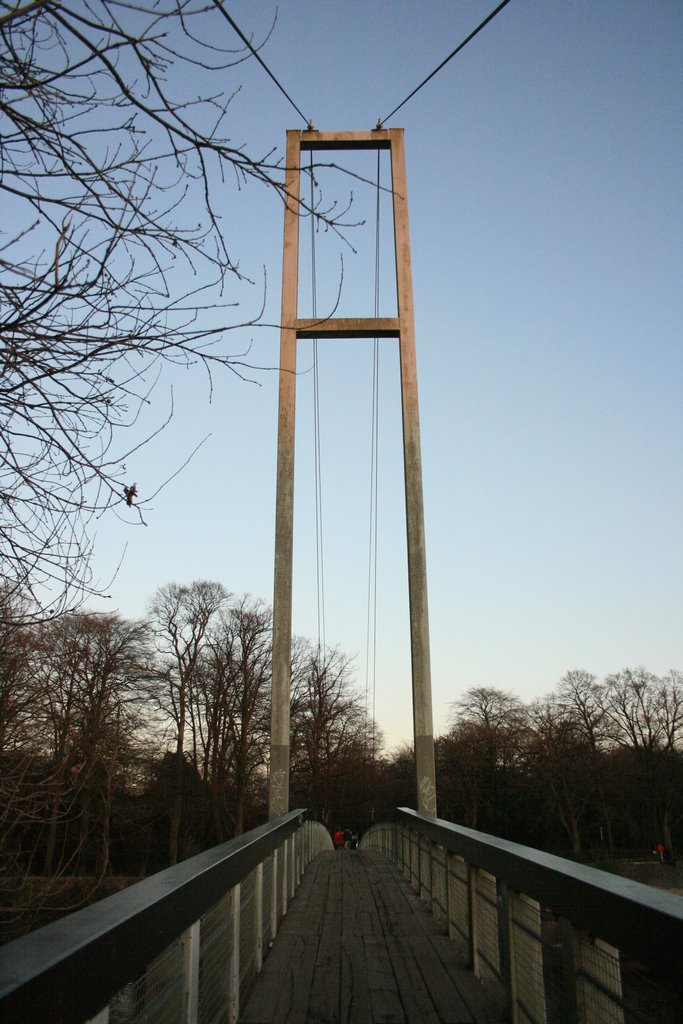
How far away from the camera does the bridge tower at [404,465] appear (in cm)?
981

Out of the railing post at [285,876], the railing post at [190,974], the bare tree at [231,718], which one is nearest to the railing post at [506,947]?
the railing post at [190,974]

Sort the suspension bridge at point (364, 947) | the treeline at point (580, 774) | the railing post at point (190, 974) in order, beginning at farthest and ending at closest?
the treeline at point (580, 774) < the railing post at point (190, 974) < the suspension bridge at point (364, 947)

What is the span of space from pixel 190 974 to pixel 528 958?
1.10 meters

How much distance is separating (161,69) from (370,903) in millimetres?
5435

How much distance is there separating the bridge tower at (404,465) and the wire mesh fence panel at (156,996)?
7504 mm

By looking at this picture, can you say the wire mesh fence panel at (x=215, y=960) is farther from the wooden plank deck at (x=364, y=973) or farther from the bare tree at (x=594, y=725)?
the bare tree at (x=594, y=725)

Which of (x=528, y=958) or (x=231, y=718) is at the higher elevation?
(x=231, y=718)

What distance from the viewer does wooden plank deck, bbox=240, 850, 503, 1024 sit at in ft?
9.86

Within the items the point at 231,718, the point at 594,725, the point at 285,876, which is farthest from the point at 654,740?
the point at 285,876

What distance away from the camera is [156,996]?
6.32ft

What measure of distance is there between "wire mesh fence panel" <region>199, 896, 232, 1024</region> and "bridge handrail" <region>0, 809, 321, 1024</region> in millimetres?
301

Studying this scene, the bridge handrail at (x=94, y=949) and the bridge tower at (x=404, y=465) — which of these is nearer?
the bridge handrail at (x=94, y=949)

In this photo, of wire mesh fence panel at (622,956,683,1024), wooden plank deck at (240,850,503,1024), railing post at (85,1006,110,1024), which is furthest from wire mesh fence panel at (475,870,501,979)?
railing post at (85,1006,110,1024)

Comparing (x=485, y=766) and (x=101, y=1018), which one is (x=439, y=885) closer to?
(x=101, y=1018)
